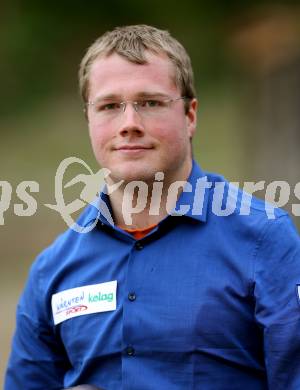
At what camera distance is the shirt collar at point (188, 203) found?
2186mm

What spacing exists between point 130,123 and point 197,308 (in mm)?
440

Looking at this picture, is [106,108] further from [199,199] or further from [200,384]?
[200,384]

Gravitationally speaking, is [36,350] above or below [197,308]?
below

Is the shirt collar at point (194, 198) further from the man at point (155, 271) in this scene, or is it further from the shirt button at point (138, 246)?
the shirt button at point (138, 246)

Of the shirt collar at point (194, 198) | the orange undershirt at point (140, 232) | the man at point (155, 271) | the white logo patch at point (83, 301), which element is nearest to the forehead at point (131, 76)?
the man at point (155, 271)

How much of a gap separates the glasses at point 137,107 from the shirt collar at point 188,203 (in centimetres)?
17

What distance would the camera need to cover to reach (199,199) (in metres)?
2.22

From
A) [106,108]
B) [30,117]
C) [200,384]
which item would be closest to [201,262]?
[200,384]

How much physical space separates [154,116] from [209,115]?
5.19 meters

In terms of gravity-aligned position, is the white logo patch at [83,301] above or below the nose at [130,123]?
below

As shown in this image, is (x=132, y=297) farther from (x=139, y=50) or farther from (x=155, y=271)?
(x=139, y=50)

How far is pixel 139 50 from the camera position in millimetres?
2227

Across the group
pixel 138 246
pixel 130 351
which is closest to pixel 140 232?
pixel 138 246

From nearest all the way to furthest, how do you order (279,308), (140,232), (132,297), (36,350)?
(279,308) < (132,297) < (140,232) < (36,350)
